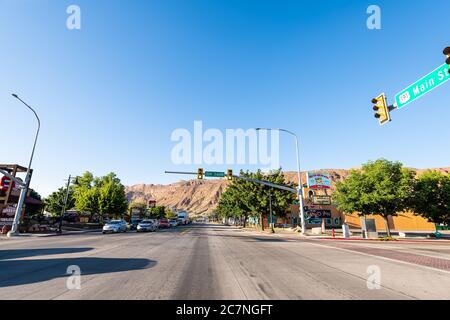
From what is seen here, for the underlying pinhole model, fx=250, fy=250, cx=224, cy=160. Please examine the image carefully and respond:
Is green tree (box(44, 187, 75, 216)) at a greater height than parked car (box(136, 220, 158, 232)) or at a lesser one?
greater

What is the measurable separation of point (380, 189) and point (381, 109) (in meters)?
20.0

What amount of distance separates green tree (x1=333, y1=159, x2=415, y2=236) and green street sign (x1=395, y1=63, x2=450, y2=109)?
2005 cm

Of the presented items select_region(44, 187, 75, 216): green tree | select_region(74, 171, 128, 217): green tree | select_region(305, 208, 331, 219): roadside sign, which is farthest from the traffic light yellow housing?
select_region(44, 187, 75, 216): green tree

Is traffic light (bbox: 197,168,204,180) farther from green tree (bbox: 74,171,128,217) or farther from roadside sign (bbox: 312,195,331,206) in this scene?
green tree (bbox: 74,171,128,217)

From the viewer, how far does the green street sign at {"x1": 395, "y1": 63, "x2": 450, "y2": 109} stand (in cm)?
825

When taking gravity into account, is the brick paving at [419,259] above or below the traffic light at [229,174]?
below

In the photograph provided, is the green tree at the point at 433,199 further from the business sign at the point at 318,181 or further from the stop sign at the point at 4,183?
the stop sign at the point at 4,183

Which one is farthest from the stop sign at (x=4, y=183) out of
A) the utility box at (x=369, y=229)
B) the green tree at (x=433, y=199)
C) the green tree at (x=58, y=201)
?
the green tree at (x=58, y=201)

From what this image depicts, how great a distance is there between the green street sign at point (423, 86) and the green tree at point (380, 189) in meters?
20.1

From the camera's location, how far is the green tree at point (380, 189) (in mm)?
26719

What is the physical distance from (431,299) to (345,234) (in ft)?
80.8

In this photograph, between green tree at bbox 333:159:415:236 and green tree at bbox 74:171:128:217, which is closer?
green tree at bbox 333:159:415:236
